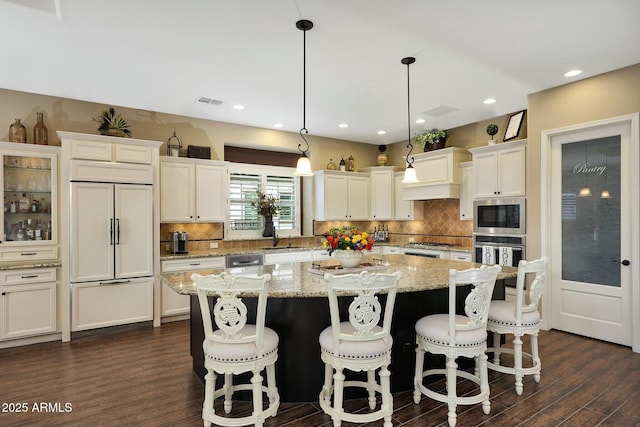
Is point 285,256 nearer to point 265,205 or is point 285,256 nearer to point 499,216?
point 265,205

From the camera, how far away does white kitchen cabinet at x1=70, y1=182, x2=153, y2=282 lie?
13.6ft

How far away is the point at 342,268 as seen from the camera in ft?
10.7

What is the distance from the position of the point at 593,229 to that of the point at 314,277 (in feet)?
10.8

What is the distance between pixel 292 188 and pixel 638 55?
483 centimetres

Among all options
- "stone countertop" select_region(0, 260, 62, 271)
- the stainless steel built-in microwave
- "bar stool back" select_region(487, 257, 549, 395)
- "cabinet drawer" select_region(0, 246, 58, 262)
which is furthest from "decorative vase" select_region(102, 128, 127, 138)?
the stainless steel built-in microwave

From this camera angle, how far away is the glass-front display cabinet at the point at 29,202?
4.01m

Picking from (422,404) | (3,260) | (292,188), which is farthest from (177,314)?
A: (422,404)

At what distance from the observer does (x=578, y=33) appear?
2947 mm

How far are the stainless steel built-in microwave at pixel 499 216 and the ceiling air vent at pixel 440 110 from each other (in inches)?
53.9

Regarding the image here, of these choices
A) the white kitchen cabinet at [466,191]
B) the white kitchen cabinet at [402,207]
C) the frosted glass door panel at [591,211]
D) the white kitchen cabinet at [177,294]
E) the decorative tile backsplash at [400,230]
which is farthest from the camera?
the white kitchen cabinet at [402,207]

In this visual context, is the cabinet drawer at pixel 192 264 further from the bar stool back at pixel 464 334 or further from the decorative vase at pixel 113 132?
the bar stool back at pixel 464 334

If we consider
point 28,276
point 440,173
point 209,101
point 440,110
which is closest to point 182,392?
point 28,276

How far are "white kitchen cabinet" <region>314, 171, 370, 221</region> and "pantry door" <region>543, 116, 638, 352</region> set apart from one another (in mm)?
3208

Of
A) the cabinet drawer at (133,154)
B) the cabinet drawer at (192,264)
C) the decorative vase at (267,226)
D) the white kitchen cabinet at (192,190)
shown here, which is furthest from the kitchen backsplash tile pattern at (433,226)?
the cabinet drawer at (133,154)
